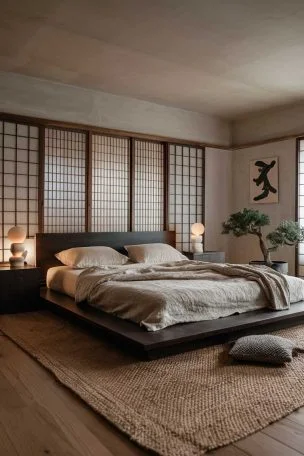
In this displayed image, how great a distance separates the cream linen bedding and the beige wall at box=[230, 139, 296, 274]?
2199mm

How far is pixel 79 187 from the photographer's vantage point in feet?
16.7

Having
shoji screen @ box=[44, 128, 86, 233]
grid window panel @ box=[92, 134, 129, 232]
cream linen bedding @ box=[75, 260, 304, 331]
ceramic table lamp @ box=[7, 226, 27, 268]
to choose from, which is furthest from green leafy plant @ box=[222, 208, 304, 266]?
ceramic table lamp @ box=[7, 226, 27, 268]

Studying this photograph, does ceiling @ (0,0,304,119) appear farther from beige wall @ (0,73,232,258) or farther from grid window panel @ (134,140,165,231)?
grid window panel @ (134,140,165,231)

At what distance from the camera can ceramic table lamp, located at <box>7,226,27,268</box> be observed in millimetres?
4301

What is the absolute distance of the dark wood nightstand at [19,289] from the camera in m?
4.07

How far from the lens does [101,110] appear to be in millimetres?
5238

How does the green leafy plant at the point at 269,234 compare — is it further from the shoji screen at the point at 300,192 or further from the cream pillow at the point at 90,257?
the cream pillow at the point at 90,257

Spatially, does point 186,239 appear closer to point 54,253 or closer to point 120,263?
point 120,263

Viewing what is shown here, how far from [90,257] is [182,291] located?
1.78m

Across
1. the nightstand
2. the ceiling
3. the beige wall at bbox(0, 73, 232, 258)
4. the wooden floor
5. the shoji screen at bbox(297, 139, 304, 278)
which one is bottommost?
the wooden floor

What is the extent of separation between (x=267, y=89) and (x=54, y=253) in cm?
343

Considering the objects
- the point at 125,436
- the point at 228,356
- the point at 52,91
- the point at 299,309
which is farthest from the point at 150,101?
the point at 125,436

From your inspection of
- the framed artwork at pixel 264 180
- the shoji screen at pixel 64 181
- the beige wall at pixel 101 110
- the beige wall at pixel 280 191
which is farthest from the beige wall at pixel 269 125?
the shoji screen at pixel 64 181

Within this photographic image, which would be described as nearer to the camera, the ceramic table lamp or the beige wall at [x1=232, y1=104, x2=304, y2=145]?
the ceramic table lamp
